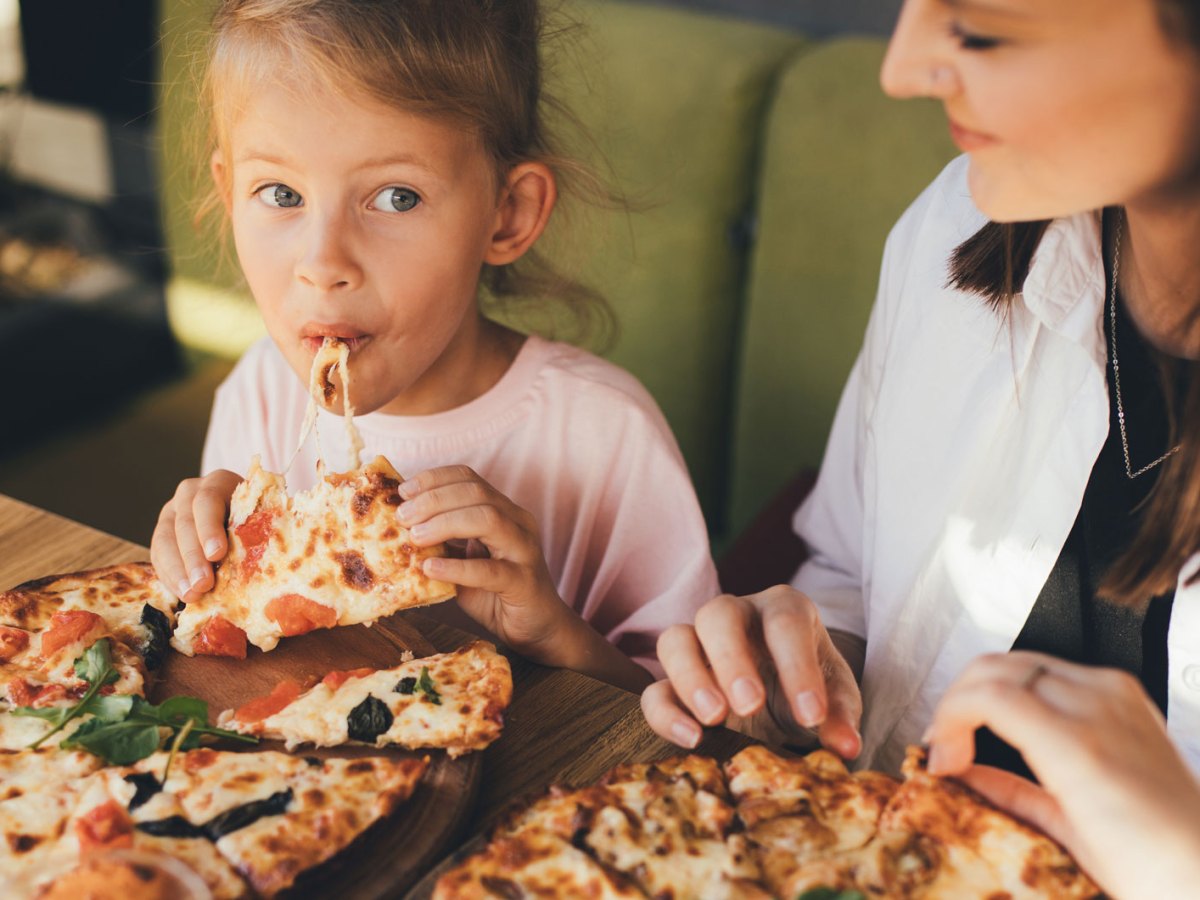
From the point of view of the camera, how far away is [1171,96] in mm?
828

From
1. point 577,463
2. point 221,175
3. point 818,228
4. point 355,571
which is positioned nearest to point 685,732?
point 355,571

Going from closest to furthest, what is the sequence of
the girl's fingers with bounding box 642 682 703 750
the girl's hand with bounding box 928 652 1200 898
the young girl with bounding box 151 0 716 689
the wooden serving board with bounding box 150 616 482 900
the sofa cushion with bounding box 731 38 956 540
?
1. the girl's hand with bounding box 928 652 1200 898
2. the wooden serving board with bounding box 150 616 482 900
3. the girl's fingers with bounding box 642 682 703 750
4. the young girl with bounding box 151 0 716 689
5. the sofa cushion with bounding box 731 38 956 540

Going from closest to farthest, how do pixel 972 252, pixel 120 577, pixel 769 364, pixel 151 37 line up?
pixel 120 577
pixel 972 252
pixel 769 364
pixel 151 37

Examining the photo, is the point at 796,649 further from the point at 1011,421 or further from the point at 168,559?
the point at 168,559

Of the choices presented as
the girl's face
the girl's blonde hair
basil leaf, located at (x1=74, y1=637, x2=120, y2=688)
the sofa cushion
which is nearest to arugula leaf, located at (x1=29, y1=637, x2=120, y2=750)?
basil leaf, located at (x1=74, y1=637, x2=120, y2=688)

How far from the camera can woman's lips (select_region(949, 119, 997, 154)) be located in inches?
34.1

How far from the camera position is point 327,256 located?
3.88 ft

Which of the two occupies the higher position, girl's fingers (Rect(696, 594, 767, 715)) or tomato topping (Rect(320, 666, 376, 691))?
girl's fingers (Rect(696, 594, 767, 715))

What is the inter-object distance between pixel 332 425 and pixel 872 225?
3.95 feet

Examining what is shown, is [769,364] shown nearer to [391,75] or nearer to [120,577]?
[391,75]

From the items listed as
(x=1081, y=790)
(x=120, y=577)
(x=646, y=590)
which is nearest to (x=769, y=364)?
(x=646, y=590)

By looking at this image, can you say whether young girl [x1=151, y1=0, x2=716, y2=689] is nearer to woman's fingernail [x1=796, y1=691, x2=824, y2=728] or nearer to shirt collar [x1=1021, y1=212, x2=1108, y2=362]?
woman's fingernail [x1=796, y1=691, x2=824, y2=728]

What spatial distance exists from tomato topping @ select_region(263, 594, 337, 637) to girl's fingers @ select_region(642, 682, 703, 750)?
0.31 meters

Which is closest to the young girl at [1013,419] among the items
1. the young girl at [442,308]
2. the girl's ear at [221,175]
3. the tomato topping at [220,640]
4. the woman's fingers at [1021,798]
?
the woman's fingers at [1021,798]
